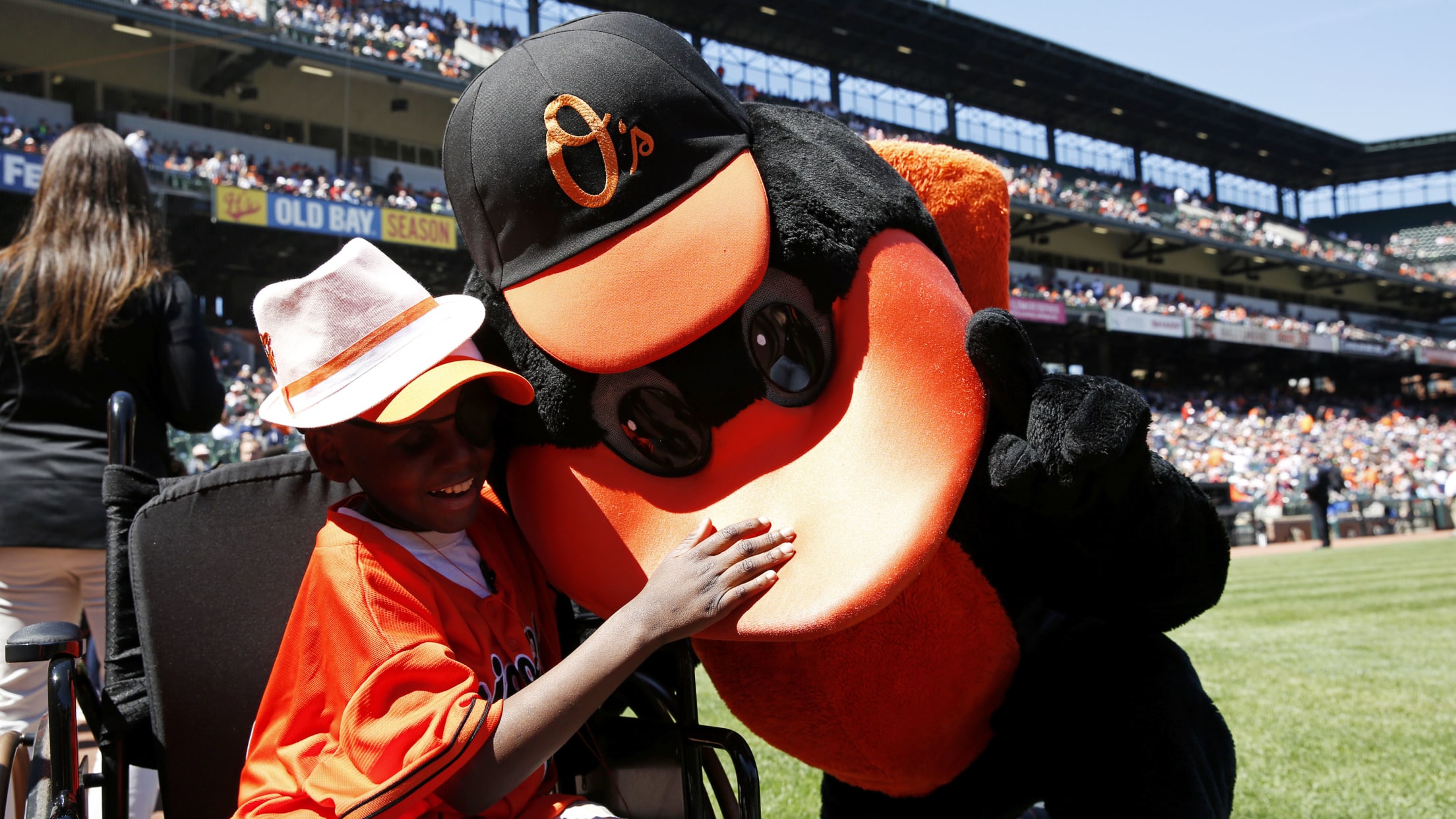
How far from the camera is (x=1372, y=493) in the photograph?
23.2 metres

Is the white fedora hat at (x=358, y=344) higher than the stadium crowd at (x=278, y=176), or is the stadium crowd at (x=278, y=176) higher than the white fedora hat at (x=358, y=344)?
the stadium crowd at (x=278, y=176)

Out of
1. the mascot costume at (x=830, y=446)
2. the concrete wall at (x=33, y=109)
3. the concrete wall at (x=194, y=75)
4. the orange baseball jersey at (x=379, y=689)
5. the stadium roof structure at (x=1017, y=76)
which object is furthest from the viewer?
the stadium roof structure at (x=1017, y=76)

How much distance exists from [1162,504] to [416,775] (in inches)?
39.2

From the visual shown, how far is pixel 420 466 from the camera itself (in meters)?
1.44

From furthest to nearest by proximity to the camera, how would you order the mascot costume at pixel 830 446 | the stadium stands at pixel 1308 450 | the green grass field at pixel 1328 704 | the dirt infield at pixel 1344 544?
1. the stadium stands at pixel 1308 450
2. the dirt infield at pixel 1344 544
3. the green grass field at pixel 1328 704
4. the mascot costume at pixel 830 446

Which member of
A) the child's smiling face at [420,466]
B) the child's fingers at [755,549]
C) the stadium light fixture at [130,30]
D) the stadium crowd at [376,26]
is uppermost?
the stadium crowd at [376,26]

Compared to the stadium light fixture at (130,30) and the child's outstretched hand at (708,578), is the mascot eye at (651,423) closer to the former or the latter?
the child's outstretched hand at (708,578)

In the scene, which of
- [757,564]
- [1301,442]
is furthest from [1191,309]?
[757,564]

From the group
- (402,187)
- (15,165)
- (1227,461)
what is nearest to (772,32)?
(402,187)

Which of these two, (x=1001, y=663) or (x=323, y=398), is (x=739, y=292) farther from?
(x=1001, y=663)

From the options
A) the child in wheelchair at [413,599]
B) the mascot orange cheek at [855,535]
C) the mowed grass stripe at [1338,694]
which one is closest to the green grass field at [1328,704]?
the mowed grass stripe at [1338,694]

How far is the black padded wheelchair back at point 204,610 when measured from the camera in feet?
5.39

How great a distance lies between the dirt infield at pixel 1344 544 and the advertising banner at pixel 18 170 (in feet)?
58.3

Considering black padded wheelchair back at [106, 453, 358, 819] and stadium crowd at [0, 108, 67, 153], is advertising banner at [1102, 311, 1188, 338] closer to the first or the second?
stadium crowd at [0, 108, 67, 153]
